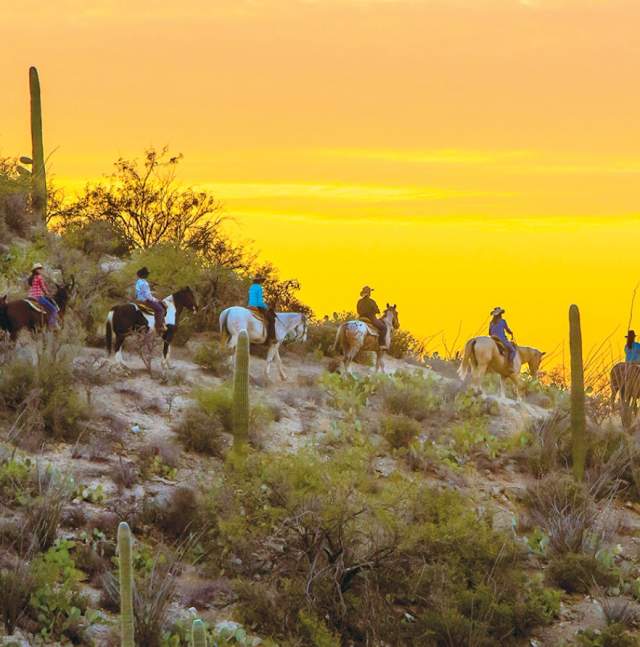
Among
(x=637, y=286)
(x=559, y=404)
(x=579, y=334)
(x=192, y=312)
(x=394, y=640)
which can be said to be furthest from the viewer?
(x=192, y=312)

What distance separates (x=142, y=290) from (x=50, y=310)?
1.81 meters

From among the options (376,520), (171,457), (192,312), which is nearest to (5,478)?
(171,457)

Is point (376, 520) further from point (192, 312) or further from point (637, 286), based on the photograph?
point (192, 312)

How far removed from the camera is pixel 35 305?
27.9 m

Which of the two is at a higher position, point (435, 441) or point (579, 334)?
point (579, 334)

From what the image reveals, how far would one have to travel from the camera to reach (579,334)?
25.5 metres

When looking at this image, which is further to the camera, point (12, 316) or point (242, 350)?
point (12, 316)

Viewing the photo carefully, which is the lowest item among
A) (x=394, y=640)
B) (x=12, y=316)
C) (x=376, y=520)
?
(x=394, y=640)

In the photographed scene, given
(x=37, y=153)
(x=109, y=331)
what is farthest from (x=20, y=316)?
(x=37, y=153)

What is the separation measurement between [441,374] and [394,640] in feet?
50.9

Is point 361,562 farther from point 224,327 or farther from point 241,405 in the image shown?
point 224,327

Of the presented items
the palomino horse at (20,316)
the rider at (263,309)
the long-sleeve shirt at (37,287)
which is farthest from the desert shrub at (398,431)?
the long-sleeve shirt at (37,287)

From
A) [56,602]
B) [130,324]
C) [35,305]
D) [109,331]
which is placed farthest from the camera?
[109,331]

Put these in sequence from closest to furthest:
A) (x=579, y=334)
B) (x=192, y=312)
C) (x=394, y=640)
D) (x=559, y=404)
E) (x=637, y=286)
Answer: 1. (x=394, y=640)
2. (x=579, y=334)
3. (x=637, y=286)
4. (x=559, y=404)
5. (x=192, y=312)
